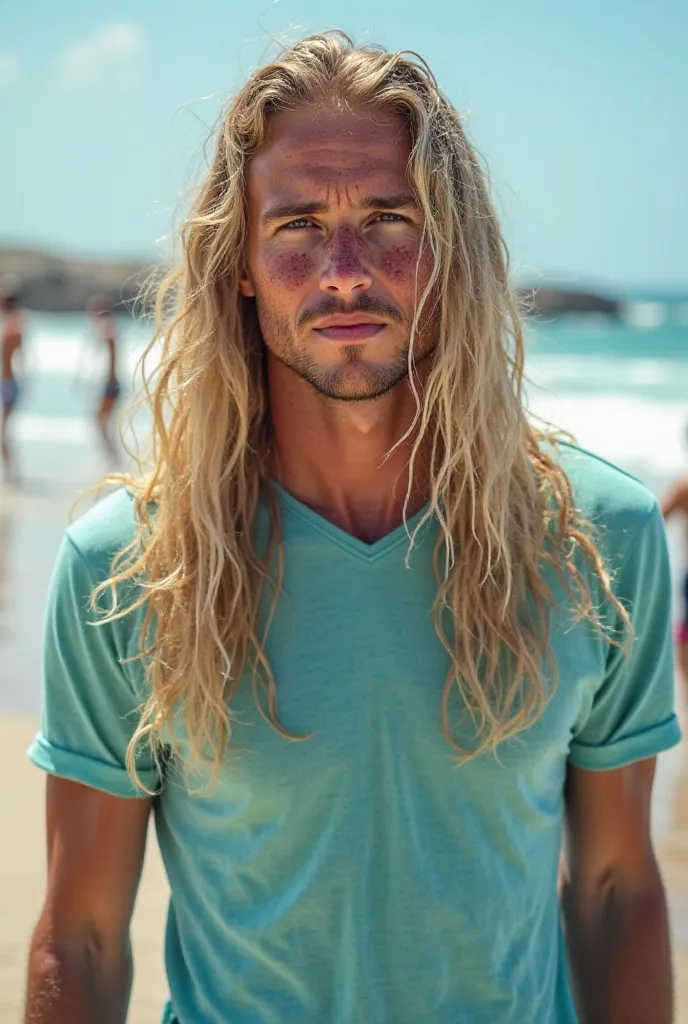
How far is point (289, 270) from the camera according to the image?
75.2 inches

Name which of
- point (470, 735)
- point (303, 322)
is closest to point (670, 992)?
point (470, 735)

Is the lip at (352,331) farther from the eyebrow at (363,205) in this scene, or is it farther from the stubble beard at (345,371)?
the eyebrow at (363,205)

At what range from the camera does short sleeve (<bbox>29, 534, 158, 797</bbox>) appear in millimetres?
1833

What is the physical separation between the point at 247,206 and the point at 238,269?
107 millimetres

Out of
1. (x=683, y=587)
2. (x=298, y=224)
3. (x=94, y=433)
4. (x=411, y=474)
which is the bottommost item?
(x=94, y=433)

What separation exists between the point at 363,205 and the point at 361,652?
0.67 m

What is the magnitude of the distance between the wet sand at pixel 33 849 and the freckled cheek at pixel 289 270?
8.17 ft

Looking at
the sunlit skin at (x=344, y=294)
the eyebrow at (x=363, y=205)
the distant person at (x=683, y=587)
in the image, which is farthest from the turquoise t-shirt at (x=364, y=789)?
the distant person at (x=683, y=587)

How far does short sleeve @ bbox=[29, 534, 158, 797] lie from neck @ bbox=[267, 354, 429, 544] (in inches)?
14.8

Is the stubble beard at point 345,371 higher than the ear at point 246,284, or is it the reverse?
the ear at point 246,284

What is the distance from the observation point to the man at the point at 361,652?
1772 millimetres

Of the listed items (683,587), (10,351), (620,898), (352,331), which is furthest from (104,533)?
(10,351)

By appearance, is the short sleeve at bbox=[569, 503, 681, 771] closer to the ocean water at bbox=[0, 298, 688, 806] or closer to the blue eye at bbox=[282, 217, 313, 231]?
the ocean water at bbox=[0, 298, 688, 806]

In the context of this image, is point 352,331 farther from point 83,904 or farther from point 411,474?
point 83,904
